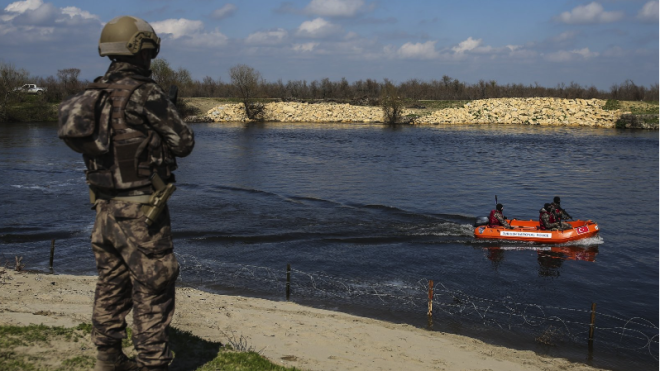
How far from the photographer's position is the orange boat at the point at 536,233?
73.9 feet

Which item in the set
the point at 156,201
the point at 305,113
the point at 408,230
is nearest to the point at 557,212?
the point at 408,230

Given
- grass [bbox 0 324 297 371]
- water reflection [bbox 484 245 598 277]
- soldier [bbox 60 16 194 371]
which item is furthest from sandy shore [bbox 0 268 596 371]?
water reflection [bbox 484 245 598 277]

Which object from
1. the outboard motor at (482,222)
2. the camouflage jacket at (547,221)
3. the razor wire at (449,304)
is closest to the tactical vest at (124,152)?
the razor wire at (449,304)

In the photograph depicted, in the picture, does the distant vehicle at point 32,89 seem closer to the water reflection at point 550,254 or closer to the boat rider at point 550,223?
the water reflection at point 550,254

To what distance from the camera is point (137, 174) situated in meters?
4.89

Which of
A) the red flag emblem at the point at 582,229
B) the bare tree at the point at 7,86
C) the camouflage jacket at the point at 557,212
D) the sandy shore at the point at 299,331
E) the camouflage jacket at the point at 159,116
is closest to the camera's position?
the camouflage jacket at the point at 159,116

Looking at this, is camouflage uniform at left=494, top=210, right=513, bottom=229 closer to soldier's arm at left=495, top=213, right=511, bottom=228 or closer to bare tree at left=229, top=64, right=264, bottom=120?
soldier's arm at left=495, top=213, right=511, bottom=228

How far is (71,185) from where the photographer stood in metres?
33.2

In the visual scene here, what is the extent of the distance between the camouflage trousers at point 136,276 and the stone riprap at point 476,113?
8578 centimetres

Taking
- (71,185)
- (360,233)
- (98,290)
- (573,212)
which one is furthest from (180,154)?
(71,185)

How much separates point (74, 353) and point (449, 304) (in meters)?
10.7

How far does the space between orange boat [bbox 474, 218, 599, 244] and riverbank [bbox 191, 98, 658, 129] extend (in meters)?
64.3

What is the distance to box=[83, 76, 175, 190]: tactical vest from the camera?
15.8 ft

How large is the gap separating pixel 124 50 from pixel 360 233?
1885 cm
